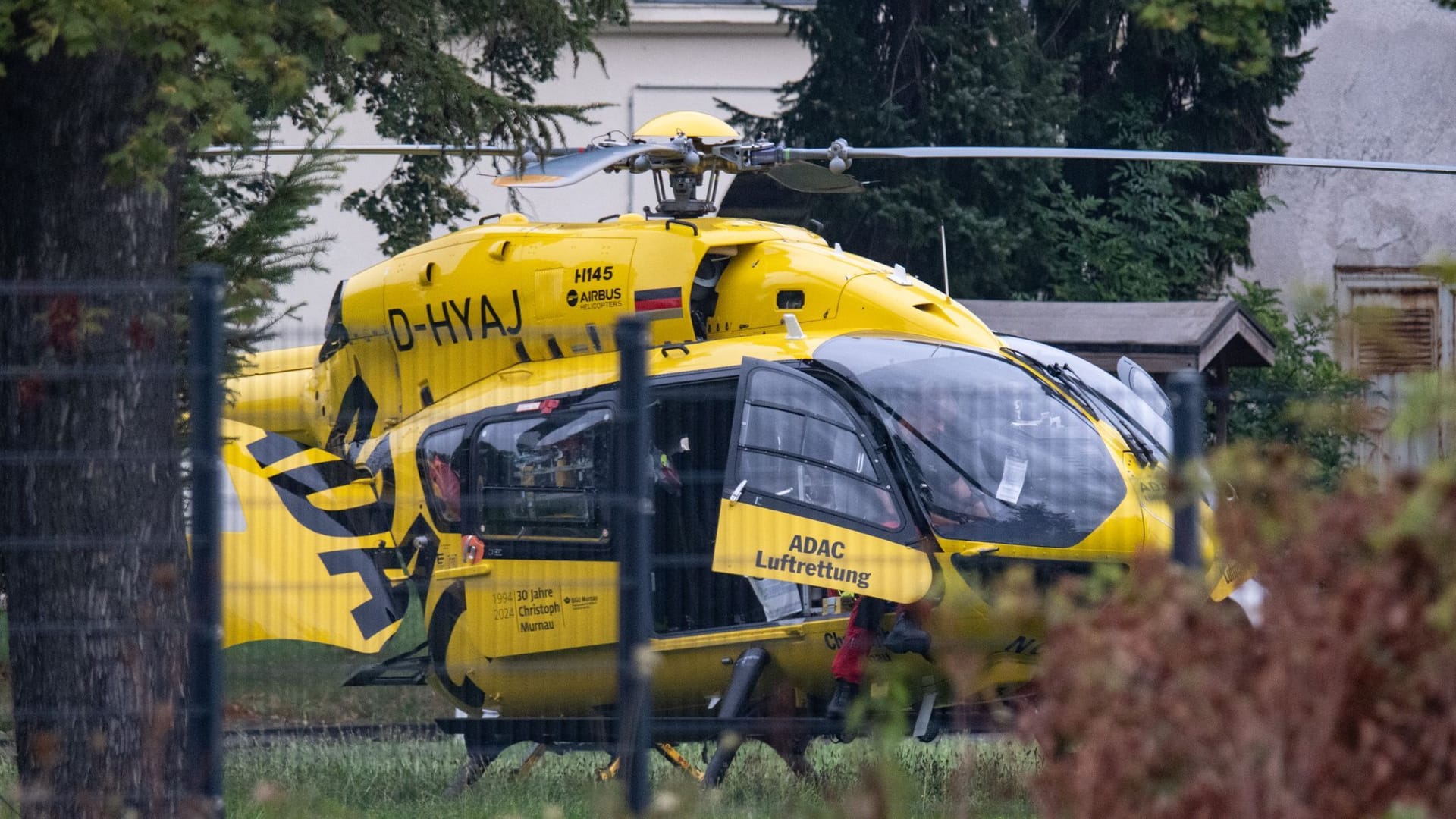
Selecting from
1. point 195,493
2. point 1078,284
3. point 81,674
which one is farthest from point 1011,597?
point 1078,284

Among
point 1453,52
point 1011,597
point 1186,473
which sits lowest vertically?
point 1011,597

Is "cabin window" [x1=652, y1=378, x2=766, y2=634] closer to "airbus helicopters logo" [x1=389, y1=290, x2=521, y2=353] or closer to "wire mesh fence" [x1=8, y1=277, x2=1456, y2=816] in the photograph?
"wire mesh fence" [x1=8, y1=277, x2=1456, y2=816]

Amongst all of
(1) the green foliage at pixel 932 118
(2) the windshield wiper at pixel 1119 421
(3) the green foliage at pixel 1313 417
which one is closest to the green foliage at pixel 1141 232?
(1) the green foliage at pixel 932 118

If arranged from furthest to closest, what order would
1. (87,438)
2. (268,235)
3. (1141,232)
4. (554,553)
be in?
1. (1141,232)
2. (268,235)
3. (554,553)
4. (87,438)

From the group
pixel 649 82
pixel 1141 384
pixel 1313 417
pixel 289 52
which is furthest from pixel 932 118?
pixel 1313 417

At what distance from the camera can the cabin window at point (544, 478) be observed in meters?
6.28

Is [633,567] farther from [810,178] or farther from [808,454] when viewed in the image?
[810,178]

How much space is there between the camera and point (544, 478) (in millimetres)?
6938

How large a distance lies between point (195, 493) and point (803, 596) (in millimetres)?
3533

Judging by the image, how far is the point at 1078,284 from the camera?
1931 centimetres

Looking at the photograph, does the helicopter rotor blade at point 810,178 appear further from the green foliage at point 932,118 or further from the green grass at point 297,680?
the green foliage at point 932,118

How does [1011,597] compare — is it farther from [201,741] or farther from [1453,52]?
Result: [1453,52]

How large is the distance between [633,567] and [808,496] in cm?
274

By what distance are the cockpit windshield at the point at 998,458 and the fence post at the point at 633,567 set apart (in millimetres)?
2798
